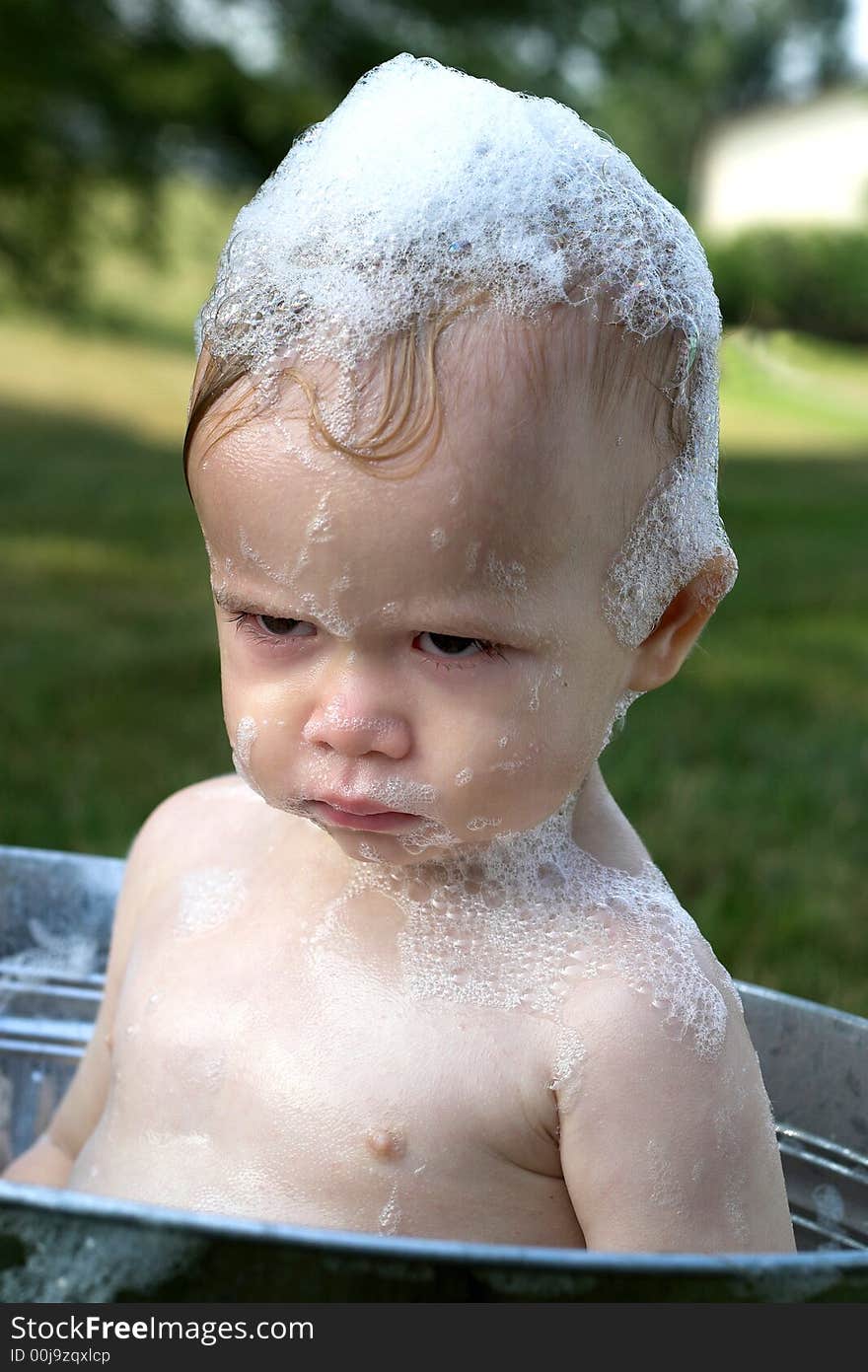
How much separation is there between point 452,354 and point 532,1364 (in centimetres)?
52

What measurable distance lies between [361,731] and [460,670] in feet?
0.22

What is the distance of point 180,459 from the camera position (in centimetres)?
690

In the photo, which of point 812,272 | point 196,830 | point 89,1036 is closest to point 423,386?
point 196,830

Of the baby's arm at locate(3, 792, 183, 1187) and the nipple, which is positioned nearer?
the nipple

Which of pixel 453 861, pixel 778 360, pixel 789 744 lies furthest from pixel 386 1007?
pixel 789 744

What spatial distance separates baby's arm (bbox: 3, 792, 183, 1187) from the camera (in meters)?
1.26

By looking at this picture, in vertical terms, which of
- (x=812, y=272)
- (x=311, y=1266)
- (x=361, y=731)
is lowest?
(x=311, y=1266)

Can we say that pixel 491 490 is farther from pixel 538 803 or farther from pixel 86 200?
pixel 86 200

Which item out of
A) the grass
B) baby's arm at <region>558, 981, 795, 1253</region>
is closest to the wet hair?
the grass

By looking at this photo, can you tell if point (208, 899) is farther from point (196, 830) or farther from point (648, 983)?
point (648, 983)

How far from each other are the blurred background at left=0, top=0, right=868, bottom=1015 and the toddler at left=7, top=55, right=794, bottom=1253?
10.1 inches

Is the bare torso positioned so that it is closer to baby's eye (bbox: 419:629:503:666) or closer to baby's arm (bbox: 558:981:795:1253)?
baby's arm (bbox: 558:981:795:1253)

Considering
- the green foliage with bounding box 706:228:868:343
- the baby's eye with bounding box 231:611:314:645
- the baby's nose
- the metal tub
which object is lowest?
the metal tub

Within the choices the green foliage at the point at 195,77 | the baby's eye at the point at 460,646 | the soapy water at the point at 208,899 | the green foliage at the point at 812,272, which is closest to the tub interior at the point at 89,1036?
the soapy water at the point at 208,899
